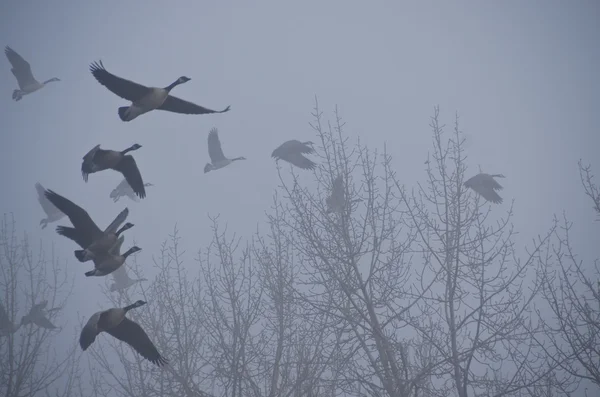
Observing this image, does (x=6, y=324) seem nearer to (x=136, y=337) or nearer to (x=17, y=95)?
(x=17, y=95)

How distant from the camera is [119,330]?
3104 millimetres

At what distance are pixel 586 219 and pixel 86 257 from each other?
104805 millimetres

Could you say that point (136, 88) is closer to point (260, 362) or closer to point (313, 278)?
point (313, 278)

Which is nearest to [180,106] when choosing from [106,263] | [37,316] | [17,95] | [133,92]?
[133,92]

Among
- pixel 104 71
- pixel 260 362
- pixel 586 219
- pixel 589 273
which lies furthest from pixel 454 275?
pixel 586 219

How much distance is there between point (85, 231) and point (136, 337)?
101 cm

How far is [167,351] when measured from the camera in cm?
600

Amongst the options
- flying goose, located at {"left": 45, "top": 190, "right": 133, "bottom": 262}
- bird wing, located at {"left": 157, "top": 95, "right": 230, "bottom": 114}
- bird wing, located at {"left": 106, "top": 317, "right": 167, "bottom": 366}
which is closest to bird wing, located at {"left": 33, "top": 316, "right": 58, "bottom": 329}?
bird wing, located at {"left": 106, "top": 317, "right": 167, "bottom": 366}

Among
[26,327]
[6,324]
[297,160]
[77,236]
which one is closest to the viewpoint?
[77,236]

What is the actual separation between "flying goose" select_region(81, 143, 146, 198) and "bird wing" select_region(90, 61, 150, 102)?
495mm

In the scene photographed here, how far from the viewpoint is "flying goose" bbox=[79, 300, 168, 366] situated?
2715 mm

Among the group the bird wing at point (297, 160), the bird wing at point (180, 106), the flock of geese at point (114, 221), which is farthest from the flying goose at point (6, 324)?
the bird wing at point (297, 160)

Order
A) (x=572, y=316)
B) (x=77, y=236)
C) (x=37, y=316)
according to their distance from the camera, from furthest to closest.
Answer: (x=37, y=316) → (x=572, y=316) → (x=77, y=236)

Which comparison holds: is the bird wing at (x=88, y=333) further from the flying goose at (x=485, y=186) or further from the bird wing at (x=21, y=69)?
the bird wing at (x=21, y=69)
